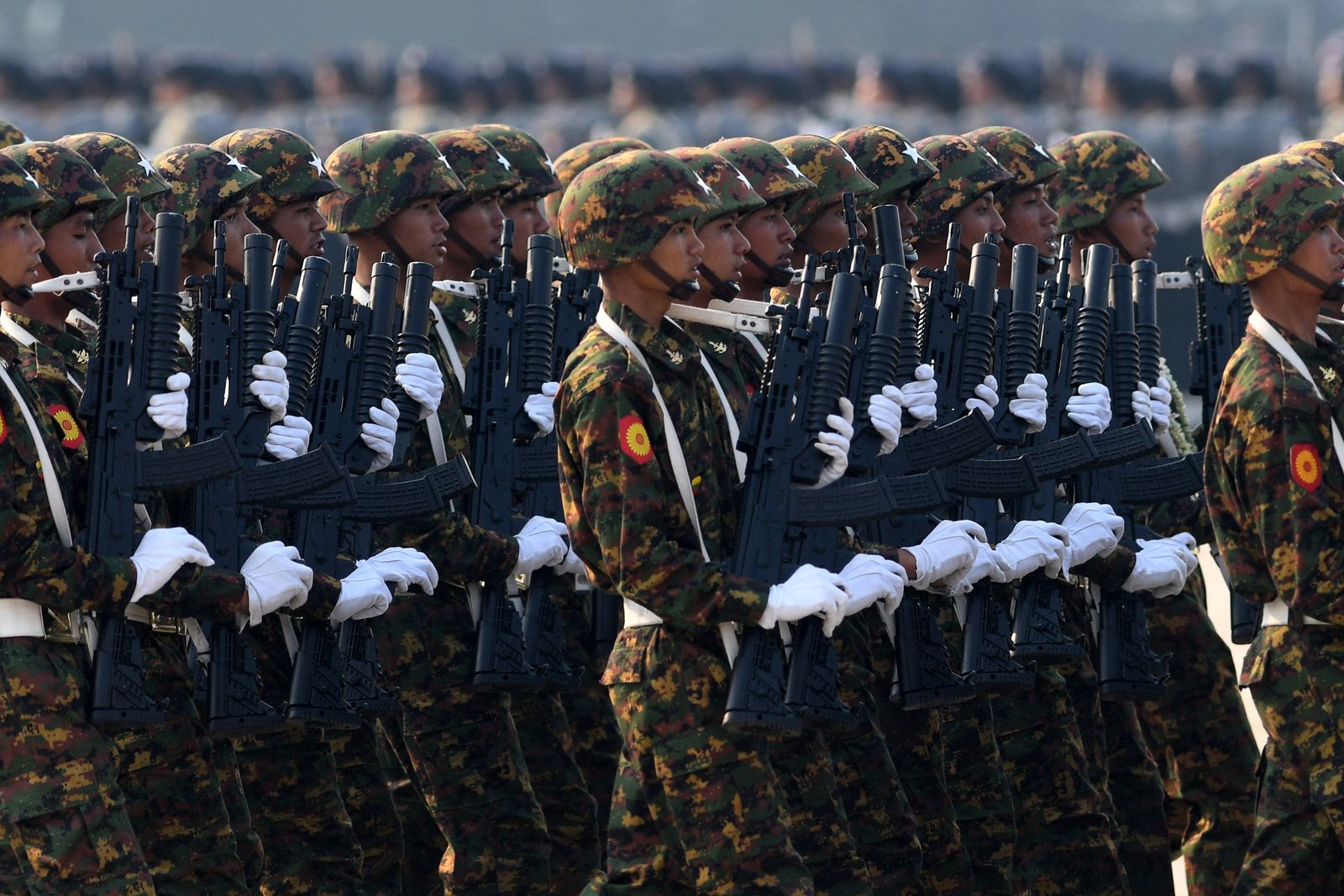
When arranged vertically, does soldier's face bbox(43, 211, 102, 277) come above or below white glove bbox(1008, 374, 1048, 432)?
above

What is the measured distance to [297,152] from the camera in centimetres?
832

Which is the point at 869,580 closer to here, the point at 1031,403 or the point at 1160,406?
the point at 1031,403

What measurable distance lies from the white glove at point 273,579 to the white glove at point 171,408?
0.46m

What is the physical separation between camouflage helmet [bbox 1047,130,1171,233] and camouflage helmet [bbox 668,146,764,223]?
115 inches

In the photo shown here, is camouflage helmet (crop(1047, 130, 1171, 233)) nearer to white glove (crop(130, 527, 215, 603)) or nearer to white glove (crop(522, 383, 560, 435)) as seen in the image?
white glove (crop(522, 383, 560, 435))

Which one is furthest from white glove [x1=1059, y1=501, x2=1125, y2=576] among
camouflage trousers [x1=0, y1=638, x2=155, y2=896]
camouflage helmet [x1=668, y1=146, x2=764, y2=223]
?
camouflage trousers [x1=0, y1=638, x2=155, y2=896]

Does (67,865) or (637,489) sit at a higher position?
(637,489)

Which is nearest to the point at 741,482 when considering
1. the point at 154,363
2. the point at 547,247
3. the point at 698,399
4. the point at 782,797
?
the point at 698,399

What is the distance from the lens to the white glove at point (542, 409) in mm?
8016

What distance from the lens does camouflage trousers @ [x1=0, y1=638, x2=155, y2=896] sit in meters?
5.95

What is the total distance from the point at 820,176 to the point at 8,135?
9.94 feet

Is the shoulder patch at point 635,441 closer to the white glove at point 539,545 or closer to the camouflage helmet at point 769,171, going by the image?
the camouflage helmet at point 769,171

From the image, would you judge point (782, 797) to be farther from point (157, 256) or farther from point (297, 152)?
point (297, 152)

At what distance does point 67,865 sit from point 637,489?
5.07 feet
